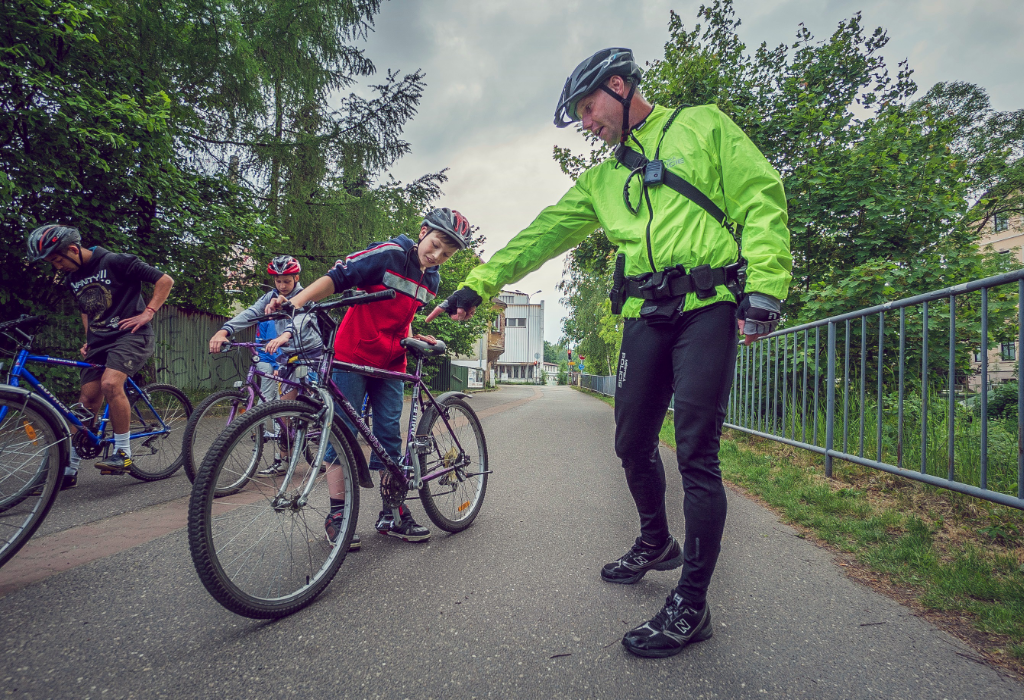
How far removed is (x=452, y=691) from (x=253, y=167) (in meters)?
11.3

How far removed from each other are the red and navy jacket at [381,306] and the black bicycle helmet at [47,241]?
2.42 m

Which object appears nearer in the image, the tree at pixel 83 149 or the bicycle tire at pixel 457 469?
the bicycle tire at pixel 457 469

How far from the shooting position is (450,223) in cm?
297

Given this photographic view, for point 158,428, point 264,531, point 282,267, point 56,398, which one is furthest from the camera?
point 282,267

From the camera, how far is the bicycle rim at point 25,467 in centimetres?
237

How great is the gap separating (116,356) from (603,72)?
3.91 m

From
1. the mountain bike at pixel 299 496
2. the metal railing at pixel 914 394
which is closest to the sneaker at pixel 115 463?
the mountain bike at pixel 299 496

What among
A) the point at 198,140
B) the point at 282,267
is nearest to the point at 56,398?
the point at 282,267

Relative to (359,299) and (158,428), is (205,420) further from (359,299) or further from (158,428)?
(359,299)

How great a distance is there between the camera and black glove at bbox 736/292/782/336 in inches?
71.0

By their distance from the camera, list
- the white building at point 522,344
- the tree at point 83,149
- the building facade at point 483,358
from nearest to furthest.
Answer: the tree at point 83,149 < the building facade at point 483,358 < the white building at point 522,344

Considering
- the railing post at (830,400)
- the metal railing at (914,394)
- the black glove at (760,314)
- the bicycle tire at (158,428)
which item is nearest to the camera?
the black glove at (760,314)

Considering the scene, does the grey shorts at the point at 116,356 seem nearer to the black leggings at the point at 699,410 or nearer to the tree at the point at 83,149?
the tree at the point at 83,149

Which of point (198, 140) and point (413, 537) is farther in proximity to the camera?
point (198, 140)
